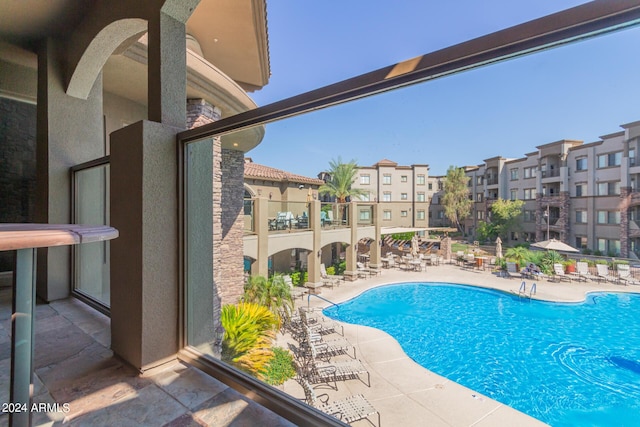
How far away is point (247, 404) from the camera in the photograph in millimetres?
1884

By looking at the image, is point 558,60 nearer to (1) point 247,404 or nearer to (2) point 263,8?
(1) point 247,404

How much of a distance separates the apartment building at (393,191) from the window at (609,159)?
15834 mm

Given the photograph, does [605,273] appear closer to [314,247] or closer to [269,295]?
[269,295]

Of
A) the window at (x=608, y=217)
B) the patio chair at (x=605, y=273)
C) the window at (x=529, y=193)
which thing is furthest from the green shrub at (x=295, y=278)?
the window at (x=608, y=217)

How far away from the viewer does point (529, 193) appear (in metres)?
4.56

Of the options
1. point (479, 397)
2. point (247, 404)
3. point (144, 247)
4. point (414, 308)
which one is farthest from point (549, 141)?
point (414, 308)

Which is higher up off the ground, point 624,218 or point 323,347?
point 624,218

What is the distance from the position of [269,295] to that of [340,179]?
1275cm

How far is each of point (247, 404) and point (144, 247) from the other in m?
1.38

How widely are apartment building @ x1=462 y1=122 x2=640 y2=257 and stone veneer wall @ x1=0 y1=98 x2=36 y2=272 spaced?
9009mm

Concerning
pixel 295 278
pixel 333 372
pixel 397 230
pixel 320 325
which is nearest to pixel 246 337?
pixel 333 372

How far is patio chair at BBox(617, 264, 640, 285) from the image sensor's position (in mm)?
2574

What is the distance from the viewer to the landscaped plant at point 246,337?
6.04 metres

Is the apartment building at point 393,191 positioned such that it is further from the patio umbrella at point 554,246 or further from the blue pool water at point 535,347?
the patio umbrella at point 554,246
